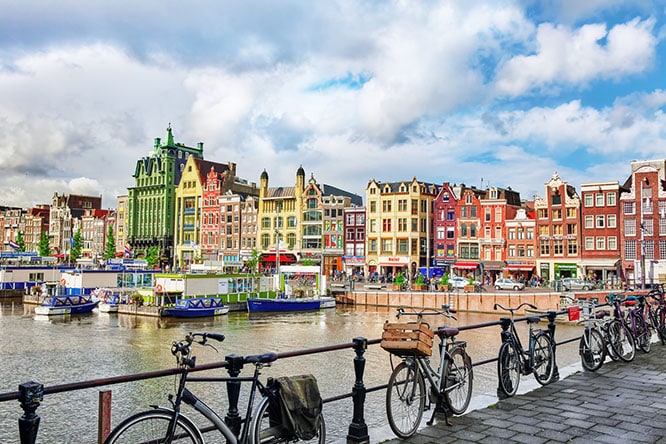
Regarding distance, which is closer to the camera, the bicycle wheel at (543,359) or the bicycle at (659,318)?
the bicycle wheel at (543,359)

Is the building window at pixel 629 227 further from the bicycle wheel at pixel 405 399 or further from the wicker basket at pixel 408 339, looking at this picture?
the wicker basket at pixel 408 339

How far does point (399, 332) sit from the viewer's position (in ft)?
24.8

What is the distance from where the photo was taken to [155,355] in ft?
103

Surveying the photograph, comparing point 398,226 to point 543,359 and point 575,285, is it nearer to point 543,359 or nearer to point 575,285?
point 575,285

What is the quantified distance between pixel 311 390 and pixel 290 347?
2897cm

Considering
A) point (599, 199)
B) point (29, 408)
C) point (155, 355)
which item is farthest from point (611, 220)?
point (29, 408)

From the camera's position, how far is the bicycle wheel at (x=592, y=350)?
37.8 feet

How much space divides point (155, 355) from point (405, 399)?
A: 86.2 feet

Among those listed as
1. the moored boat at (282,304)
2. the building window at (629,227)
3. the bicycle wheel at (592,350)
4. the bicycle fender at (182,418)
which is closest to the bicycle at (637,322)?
the bicycle wheel at (592,350)

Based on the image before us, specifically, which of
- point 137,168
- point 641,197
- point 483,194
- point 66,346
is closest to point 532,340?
point 66,346

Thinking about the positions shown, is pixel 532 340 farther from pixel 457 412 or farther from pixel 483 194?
pixel 483 194

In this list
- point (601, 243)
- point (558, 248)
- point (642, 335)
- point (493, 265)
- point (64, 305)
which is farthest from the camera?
point (493, 265)

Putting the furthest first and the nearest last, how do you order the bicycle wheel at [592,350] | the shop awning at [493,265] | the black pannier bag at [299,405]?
the shop awning at [493,265] < the bicycle wheel at [592,350] < the black pannier bag at [299,405]

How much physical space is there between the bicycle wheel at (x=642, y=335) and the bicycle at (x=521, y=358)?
413 cm
